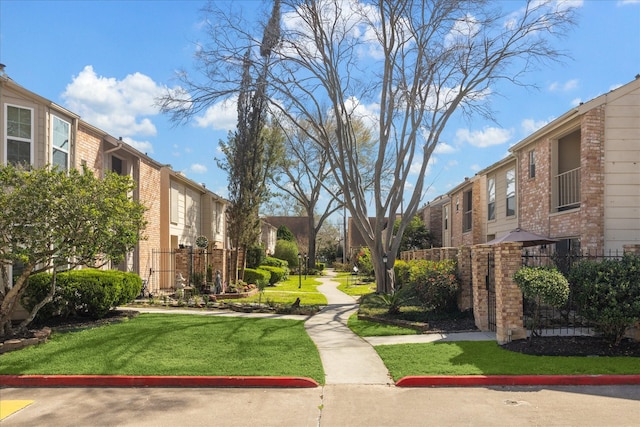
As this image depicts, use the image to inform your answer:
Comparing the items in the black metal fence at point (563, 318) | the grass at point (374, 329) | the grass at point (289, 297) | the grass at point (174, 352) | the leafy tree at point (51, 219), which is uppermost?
the leafy tree at point (51, 219)

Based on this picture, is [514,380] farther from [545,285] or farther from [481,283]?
[481,283]

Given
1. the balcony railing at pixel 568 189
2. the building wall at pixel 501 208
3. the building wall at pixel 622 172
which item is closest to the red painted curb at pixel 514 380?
the building wall at pixel 622 172

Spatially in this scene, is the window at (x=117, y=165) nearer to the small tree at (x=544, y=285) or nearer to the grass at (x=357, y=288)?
the grass at (x=357, y=288)

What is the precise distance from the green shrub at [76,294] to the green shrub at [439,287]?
25.5 feet

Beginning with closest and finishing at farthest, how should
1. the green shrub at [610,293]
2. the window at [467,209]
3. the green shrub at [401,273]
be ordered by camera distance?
1. the green shrub at [610,293]
2. the green shrub at [401,273]
3. the window at [467,209]

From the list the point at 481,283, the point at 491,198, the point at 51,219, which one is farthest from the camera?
the point at 491,198

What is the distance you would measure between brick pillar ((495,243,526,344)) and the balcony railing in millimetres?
5361

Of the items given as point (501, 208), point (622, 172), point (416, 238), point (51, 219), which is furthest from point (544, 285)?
point (416, 238)

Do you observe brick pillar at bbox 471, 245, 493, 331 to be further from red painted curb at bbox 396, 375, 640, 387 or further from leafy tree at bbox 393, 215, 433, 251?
leafy tree at bbox 393, 215, 433, 251

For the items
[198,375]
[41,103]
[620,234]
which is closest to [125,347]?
[198,375]

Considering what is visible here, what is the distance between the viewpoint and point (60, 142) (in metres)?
14.0

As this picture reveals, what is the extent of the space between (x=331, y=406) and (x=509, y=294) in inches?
186

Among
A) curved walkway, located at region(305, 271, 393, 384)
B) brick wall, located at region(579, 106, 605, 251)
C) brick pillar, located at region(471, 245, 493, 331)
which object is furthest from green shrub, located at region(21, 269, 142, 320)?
brick wall, located at region(579, 106, 605, 251)

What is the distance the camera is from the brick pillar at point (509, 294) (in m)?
10.0
